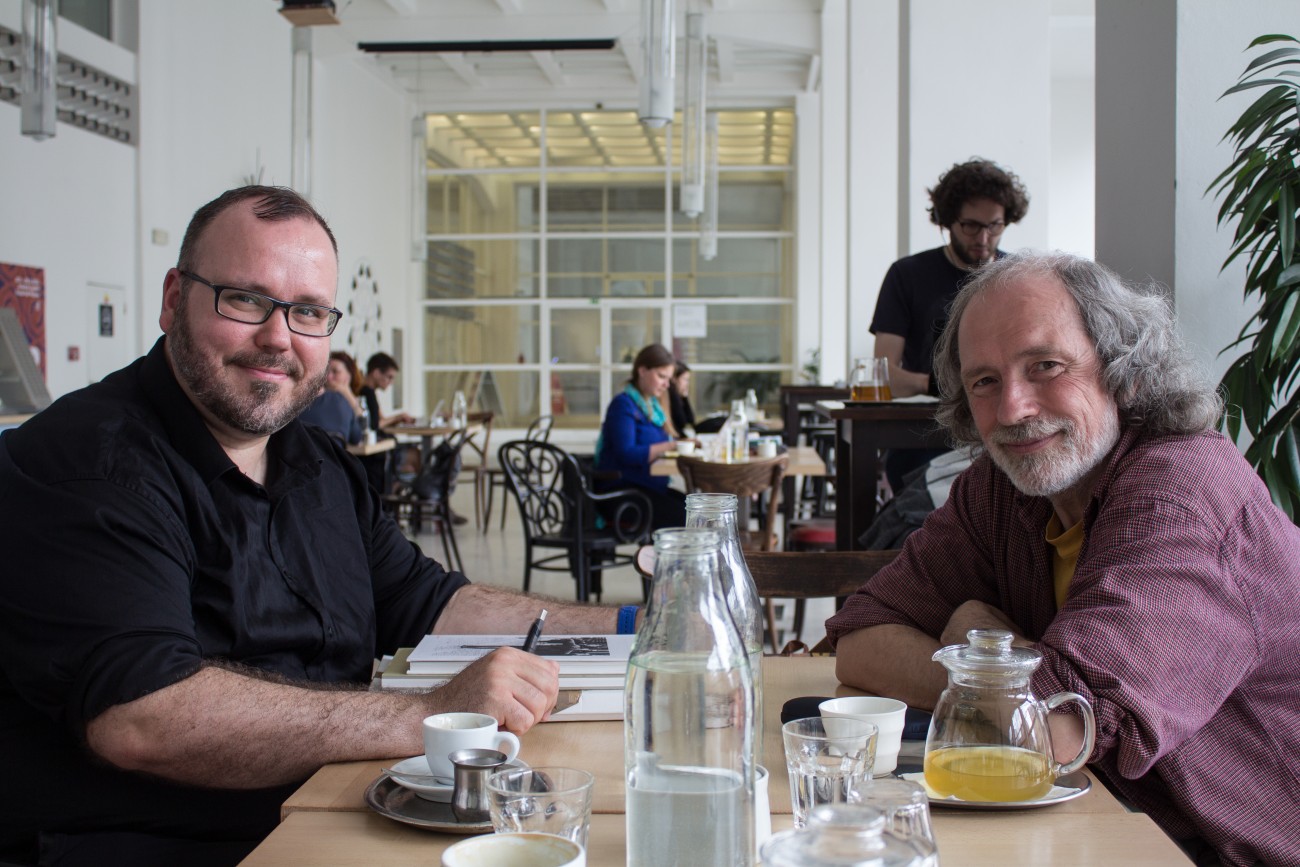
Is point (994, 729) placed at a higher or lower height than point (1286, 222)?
lower

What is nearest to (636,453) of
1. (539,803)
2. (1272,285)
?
(1272,285)

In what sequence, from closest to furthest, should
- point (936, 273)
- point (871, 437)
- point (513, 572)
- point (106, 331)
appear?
point (871, 437) → point (936, 273) → point (513, 572) → point (106, 331)

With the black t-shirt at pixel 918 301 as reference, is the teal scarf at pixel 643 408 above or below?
below

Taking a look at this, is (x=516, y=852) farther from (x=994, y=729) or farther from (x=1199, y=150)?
(x=1199, y=150)

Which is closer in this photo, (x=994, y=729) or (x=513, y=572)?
(x=994, y=729)

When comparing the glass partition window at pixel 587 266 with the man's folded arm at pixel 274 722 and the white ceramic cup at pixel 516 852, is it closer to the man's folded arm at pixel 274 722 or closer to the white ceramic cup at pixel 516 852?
the man's folded arm at pixel 274 722

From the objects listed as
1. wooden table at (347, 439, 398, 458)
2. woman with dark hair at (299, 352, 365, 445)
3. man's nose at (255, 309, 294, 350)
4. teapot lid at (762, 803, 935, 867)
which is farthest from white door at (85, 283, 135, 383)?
teapot lid at (762, 803, 935, 867)

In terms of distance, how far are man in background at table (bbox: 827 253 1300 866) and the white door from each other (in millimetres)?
7170

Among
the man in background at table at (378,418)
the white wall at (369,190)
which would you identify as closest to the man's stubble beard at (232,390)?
the man in background at table at (378,418)

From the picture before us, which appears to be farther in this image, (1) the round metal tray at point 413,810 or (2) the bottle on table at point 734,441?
(2) the bottle on table at point 734,441

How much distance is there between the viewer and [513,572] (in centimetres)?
710

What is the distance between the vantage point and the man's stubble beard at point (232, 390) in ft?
5.20

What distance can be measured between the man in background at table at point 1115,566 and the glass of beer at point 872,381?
72.6 inches

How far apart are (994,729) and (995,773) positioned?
0.04 m
